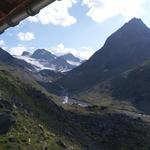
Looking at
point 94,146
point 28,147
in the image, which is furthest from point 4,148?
point 94,146

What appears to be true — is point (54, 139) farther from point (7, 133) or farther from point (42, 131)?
point (7, 133)

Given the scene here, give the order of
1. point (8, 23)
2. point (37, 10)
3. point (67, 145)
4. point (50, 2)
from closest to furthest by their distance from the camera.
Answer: point (50, 2) < point (37, 10) < point (8, 23) < point (67, 145)

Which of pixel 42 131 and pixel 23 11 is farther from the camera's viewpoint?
pixel 42 131

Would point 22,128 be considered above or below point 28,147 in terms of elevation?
above

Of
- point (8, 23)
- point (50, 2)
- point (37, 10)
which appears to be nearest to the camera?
point (50, 2)

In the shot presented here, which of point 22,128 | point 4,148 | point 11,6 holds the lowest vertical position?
point 11,6

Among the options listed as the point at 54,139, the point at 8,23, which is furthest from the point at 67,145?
the point at 8,23

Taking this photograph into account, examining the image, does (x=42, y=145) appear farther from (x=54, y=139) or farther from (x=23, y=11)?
(x=23, y=11)
